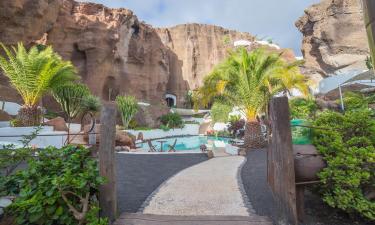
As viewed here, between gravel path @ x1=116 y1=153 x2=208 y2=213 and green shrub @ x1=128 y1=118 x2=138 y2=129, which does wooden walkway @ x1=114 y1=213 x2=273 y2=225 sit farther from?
green shrub @ x1=128 y1=118 x2=138 y2=129

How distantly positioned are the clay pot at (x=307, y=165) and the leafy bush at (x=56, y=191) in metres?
2.48

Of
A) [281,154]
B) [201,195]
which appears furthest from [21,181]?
[281,154]

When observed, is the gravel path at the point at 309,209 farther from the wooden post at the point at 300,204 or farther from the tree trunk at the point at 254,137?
the tree trunk at the point at 254,137

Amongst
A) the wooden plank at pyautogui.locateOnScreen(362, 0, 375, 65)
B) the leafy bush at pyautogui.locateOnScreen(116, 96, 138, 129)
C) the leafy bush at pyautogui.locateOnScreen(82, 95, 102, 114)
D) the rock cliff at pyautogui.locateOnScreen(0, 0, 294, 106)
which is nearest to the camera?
the wooden plank at pyautogui.locateOnScreen(362, 0, 375, 65)

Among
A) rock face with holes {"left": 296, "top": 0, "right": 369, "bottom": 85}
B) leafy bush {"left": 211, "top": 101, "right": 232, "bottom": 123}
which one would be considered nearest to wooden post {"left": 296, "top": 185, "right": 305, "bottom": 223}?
leafy bush {"left": 211, "top": 101, "right": 232, "bottom": 123}

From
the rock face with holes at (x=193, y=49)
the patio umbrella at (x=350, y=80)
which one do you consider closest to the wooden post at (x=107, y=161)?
the patio umbrella at (x=350, y=80)

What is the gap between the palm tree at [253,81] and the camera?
10336 mm

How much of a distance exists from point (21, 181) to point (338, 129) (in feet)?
13.2

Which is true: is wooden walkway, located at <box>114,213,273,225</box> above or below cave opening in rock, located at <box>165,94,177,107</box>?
below

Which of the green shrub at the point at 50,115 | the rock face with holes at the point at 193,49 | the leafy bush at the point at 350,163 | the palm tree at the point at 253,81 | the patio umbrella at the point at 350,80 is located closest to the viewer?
the leafy bush at the point at 350,163

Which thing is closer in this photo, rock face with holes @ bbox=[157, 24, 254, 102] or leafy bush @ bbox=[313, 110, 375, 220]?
leafy bush @ bbox=[313, 110, 375, 220]

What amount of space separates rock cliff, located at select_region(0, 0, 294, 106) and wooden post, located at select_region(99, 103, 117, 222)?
16020mm

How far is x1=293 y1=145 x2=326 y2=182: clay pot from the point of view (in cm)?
309

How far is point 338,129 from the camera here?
323 cm
